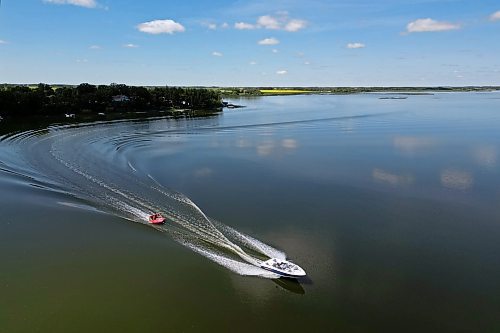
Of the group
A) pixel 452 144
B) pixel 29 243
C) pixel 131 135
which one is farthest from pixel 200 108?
pixel 29 243

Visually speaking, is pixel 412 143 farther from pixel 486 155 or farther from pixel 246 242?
pixel 246 242

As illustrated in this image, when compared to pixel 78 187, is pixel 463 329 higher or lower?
lower

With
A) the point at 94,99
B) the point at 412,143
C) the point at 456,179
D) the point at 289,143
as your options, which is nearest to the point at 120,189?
the point at 456,179

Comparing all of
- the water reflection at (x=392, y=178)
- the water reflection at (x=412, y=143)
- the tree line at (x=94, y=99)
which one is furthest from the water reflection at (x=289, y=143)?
the tree line at (x=94, y=99)

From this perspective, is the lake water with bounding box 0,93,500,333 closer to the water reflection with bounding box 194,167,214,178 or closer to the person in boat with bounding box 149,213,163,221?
the water reflection with bounding box 194,167,214,178

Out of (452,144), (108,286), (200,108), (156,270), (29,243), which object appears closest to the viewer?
(108,286)

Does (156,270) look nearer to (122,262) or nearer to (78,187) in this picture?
(122,262)

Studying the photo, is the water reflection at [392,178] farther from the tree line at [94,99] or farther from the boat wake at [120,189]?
the tree line at [94,99]

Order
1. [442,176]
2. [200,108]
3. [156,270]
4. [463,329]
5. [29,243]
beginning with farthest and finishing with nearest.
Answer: [200,108] → [442,176] → [29,243] → [156,270] → [463,329]
